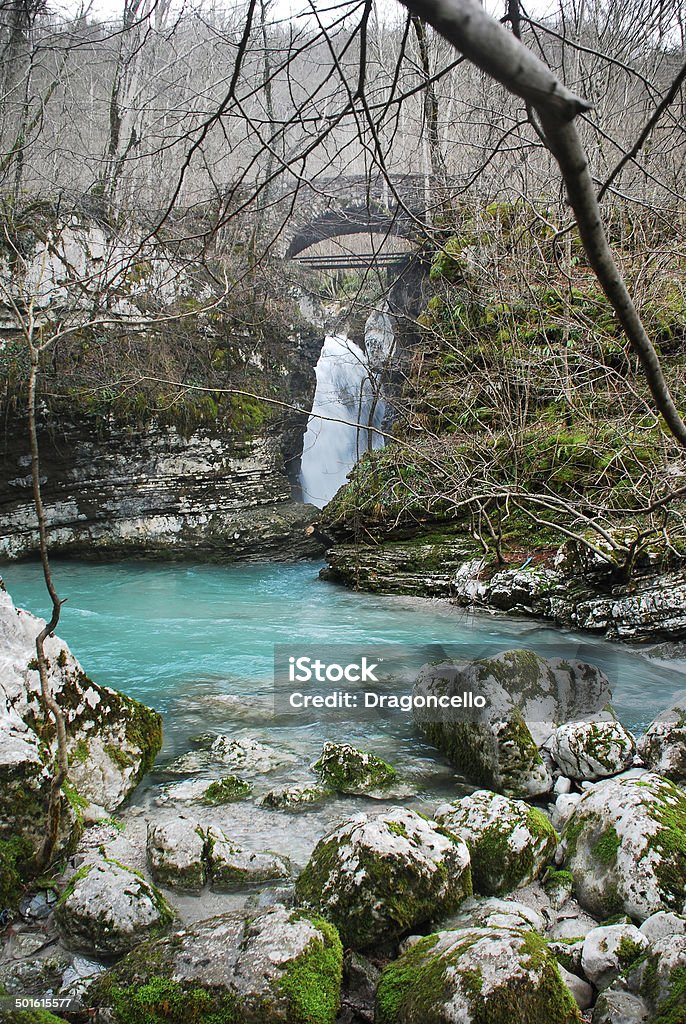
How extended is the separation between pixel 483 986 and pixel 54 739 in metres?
2.67

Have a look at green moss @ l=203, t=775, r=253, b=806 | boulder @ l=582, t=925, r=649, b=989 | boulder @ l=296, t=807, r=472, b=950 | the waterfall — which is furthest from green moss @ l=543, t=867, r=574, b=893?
the waterfall

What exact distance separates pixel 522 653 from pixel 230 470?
977cm

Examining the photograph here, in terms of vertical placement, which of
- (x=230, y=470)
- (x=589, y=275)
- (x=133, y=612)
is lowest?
(x=133, y=612)

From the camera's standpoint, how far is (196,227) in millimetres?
14805

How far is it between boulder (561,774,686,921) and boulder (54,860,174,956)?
5.91 ft

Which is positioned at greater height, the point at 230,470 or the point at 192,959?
the point at 230,470

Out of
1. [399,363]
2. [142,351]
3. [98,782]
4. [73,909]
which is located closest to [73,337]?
[142,351]

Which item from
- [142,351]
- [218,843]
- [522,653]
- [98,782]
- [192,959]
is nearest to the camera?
[192,959]

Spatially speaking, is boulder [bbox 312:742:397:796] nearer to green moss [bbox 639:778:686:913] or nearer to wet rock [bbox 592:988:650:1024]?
green moss [bbox 639:778:686:913]

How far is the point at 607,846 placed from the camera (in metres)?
3.01

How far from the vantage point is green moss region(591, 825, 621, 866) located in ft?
9.68

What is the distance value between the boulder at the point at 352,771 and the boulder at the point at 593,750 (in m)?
1.04

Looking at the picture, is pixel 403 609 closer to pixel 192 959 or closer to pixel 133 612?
pixel 133 612

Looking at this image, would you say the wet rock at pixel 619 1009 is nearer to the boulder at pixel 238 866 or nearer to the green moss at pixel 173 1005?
the green moss at pixel 173 1005
